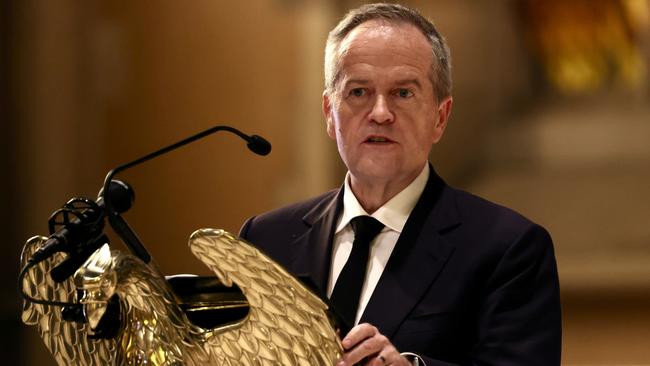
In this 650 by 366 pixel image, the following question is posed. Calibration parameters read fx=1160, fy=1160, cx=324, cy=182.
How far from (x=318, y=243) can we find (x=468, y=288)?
1.28 feet

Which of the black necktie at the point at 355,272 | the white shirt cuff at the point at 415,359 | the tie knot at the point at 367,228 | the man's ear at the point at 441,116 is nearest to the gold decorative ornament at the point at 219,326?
the white shirt cuff at the point at 415,359

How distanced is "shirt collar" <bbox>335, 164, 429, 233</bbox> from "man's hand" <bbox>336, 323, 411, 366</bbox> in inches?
20.1

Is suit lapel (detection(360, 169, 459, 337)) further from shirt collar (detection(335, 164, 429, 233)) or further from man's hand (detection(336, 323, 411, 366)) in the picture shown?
man's hand (detection(336, 323, 411, 366))

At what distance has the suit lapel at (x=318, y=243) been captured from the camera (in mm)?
2475

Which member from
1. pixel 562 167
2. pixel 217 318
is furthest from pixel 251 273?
pixel 562 167

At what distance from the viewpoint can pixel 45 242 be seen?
6.78 ft

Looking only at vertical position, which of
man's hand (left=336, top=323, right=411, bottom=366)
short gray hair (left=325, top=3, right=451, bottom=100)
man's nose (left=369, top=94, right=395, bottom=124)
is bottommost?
man's hand (left=336, top=323, right=411, bottom=366)

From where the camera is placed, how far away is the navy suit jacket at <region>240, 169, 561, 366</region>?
2232mm

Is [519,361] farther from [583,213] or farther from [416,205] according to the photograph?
[583,213]

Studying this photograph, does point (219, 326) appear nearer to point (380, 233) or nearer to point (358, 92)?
point (380, 233)

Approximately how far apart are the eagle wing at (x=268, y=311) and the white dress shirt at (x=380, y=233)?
0.43 meters

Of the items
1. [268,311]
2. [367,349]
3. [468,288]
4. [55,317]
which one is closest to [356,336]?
[367,349]

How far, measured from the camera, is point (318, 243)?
2535 mm

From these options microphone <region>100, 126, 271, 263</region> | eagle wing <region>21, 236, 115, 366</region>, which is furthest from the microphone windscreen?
eagle wing <region>21, 236, 115, 366</region>
